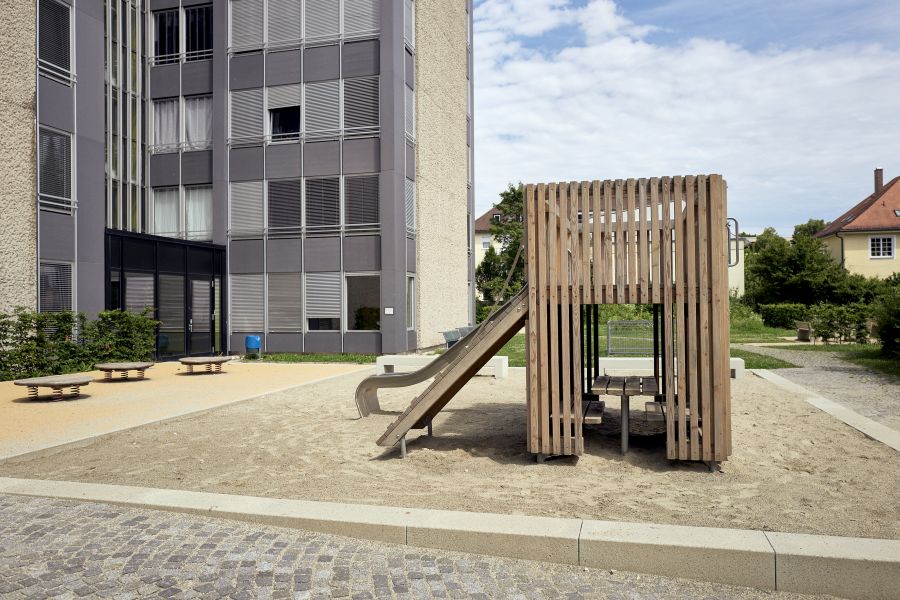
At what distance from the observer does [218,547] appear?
4.84m

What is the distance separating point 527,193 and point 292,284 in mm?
18478

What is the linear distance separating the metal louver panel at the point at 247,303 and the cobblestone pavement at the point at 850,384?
16.7m

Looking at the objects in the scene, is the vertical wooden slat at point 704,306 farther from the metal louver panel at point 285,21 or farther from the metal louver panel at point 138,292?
the metal louver panel at point 285,21

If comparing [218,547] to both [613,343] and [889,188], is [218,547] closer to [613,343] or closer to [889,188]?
[613,343]

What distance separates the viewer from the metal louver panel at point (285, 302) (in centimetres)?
2434

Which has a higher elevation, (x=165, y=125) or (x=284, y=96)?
(x=284, y=96)

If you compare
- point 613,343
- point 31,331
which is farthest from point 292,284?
point 613,343

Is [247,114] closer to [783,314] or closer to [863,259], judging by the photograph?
[783,314]

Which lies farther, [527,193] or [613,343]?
[613,343]

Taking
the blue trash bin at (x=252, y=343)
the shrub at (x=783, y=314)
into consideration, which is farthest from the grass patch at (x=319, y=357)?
the shrub at (x=783, y=314)

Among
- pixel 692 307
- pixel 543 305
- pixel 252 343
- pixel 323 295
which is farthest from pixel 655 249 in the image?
pixel 252 343

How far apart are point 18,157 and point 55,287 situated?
3.31 meters

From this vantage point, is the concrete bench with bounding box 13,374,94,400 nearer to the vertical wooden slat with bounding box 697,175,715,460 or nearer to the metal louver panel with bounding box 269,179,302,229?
the vertical wooden slat with bounding box 697,175,715,460

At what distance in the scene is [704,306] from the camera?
Result: 668cm
